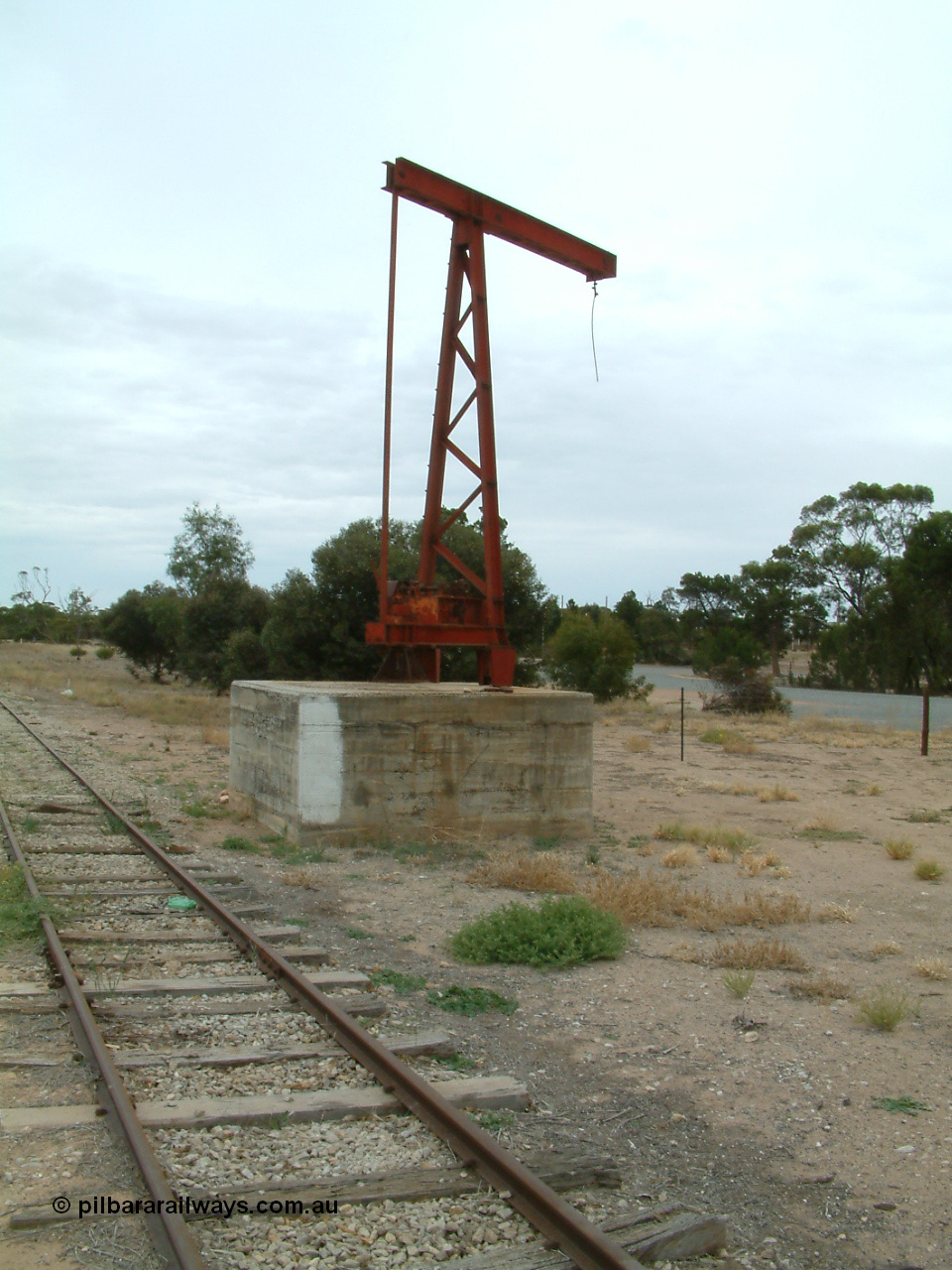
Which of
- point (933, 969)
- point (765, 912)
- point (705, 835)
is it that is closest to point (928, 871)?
point (705, 835)

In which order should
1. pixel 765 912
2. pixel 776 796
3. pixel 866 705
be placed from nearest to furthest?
pixel 765 912 < pixel 776 796 < pixel 866 705

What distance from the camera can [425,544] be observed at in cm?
1390

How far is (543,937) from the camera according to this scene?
7.29 metres

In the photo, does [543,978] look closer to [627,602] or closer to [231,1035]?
[231,1035]

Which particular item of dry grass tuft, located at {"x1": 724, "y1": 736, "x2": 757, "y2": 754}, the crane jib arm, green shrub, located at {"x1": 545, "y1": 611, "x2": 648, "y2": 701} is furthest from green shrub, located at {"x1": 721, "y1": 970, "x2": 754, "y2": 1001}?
green shrub, located at {"x1": 545, "y1": 611, "x2": 648, "y2": 701}

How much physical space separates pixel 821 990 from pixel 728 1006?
2.25 feet

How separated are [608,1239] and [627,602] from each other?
82.8 m

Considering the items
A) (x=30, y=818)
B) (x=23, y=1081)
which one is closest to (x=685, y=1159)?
(x=23, y=1081)

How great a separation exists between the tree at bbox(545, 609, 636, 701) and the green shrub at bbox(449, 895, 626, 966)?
2916 centimetres

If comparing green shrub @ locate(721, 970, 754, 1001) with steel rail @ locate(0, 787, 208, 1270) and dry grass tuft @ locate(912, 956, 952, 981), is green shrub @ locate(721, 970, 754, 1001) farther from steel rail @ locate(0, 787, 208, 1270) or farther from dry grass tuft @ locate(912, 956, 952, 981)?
steel rail @ locate(0, 787, 208, 1270)

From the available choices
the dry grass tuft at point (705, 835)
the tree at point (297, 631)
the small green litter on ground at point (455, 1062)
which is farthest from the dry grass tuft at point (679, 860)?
the tree at point (297, 631)

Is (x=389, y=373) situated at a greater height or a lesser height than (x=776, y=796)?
greater

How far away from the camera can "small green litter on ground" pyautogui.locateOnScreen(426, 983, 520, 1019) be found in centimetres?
600

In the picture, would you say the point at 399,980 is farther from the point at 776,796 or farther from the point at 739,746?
the point at 739,746
